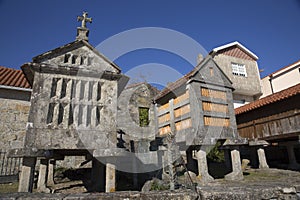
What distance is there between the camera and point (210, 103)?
740 centimetres

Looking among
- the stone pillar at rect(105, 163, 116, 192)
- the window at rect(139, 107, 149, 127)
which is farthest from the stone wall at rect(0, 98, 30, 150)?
the window at rect(139, 107, 149, 127)

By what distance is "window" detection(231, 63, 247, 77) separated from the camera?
54.7ft

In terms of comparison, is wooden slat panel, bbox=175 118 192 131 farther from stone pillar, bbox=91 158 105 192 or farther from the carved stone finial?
the carved stone finial

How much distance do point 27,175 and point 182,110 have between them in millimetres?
5273

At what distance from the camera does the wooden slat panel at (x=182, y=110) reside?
23.6 ft

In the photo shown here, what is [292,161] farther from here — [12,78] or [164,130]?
[12,78]

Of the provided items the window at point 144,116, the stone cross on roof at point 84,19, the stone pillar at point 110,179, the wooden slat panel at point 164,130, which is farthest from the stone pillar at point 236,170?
the window at point 144,116

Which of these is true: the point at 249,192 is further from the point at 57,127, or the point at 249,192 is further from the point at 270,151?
the point at 270,151

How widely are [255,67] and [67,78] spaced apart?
17701mm

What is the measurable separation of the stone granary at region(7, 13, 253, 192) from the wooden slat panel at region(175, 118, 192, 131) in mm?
36

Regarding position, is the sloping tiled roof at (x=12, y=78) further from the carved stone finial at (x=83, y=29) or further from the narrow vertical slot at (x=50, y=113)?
the narrow vertical slot at (x=50, y=113)

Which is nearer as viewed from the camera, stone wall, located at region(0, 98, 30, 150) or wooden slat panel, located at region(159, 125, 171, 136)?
wooden slat panel, located at region(159, 125, 171, 136)

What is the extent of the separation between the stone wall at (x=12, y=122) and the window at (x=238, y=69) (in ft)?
51.5

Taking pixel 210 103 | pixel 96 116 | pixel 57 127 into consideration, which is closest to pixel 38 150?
pixel 57 127
